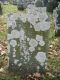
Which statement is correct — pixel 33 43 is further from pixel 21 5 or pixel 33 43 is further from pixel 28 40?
pixel 21 5

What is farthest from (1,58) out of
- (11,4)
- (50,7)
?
(11,4)

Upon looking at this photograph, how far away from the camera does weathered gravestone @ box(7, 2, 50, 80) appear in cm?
657

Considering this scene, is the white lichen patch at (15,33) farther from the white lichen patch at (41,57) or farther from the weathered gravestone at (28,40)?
the white lichen patch at (41,57)

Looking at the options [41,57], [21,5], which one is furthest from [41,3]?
[41,57]

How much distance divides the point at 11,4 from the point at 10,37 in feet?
25.0

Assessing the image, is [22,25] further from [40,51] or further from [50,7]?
[50,7]

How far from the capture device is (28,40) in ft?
22.1

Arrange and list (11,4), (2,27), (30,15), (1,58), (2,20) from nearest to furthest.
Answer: (30,15), (1,58), (2,27), (2,20), (11,4)

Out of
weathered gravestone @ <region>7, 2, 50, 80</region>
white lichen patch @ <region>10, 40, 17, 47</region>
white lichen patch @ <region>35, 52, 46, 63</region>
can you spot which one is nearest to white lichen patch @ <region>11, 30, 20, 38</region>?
weathered gravestone @ <region>7, 2, 50, 80</region>

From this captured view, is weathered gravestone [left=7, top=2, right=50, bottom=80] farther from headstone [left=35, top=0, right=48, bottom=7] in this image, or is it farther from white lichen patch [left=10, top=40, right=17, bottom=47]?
headstone [left=35, top=0, right=48, bottom=7]

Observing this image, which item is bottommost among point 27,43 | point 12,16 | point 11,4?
point 11,4

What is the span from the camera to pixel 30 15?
656 cm

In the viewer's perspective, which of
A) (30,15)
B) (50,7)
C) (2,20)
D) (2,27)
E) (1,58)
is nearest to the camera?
(30,15)

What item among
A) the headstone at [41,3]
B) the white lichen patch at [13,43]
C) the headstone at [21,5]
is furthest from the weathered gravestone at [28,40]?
the headstone at [21,5]
